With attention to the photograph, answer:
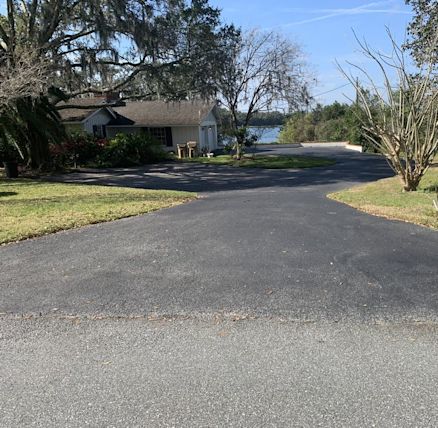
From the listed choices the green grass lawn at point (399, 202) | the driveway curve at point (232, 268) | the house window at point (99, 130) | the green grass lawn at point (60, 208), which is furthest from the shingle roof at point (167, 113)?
the driveway curve at point (232, 268)

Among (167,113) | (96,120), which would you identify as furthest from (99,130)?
(167,113)

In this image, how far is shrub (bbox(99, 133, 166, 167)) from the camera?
90.2ft

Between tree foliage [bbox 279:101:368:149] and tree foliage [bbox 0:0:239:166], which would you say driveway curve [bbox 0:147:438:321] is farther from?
tree foliage [bbox 279:101:368:149]

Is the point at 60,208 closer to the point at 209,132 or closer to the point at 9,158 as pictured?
the point at 9,158

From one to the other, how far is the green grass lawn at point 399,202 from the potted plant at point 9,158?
14.6 meters

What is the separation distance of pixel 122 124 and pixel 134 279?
3214cm

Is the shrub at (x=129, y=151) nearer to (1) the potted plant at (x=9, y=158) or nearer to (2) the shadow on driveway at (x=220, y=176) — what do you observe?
(2) the shadow on driveway at (x=220, y=176)

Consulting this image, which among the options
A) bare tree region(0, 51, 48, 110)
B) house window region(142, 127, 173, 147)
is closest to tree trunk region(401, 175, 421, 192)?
bare tree region(0, 51, 48, 110)

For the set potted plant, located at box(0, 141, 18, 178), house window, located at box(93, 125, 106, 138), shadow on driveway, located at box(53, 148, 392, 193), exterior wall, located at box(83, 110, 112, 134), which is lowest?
shadow on driveway, located at box(53, 148, 392, 193)

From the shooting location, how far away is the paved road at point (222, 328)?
2791 mm

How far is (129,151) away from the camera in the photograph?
93.0ft

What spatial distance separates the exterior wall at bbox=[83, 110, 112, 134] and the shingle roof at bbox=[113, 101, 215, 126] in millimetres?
1912

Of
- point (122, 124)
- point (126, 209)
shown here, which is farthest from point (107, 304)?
point (122, 124)

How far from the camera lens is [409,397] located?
2.84 metres
